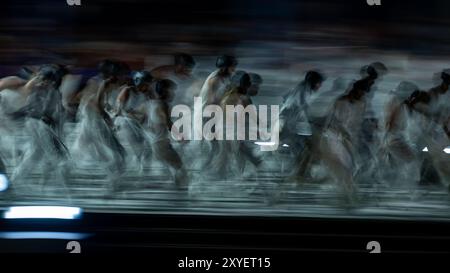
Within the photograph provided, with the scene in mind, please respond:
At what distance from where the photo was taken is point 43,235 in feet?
12.1

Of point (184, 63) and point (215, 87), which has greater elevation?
point (184, 63)

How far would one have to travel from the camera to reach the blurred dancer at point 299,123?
11.9ft

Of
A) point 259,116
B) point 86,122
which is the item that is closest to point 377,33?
point 259,116

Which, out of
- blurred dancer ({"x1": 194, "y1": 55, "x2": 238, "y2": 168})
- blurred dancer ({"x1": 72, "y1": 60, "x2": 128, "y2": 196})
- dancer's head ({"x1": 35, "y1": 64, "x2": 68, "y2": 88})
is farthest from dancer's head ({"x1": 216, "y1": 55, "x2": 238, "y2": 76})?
dancer's head ({"x1": 35, "y1": 64, "x2": 68, "y2": 88})

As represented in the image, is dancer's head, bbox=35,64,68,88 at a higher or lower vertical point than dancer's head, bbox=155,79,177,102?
higher

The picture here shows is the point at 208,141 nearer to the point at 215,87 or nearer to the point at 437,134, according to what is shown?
the point at 215,87

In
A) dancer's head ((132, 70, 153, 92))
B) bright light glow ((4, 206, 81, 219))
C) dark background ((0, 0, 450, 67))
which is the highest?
dark background ((0, 0, 450, 67))

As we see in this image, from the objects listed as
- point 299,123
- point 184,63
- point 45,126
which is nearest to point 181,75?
point 184,63

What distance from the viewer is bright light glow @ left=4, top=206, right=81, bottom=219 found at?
3672 millimetres

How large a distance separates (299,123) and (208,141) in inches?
22.1

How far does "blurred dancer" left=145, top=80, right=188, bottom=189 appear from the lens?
364cm

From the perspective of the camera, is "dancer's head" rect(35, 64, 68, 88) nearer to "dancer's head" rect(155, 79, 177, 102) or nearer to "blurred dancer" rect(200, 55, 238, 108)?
"dancer's head" rect(155, 79, 177, 102)

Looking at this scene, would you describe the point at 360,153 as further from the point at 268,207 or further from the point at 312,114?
the point at 268,207

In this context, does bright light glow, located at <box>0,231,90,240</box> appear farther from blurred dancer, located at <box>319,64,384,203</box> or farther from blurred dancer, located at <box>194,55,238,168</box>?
blurred dancer, located at <box>319,64,384,203</box>
